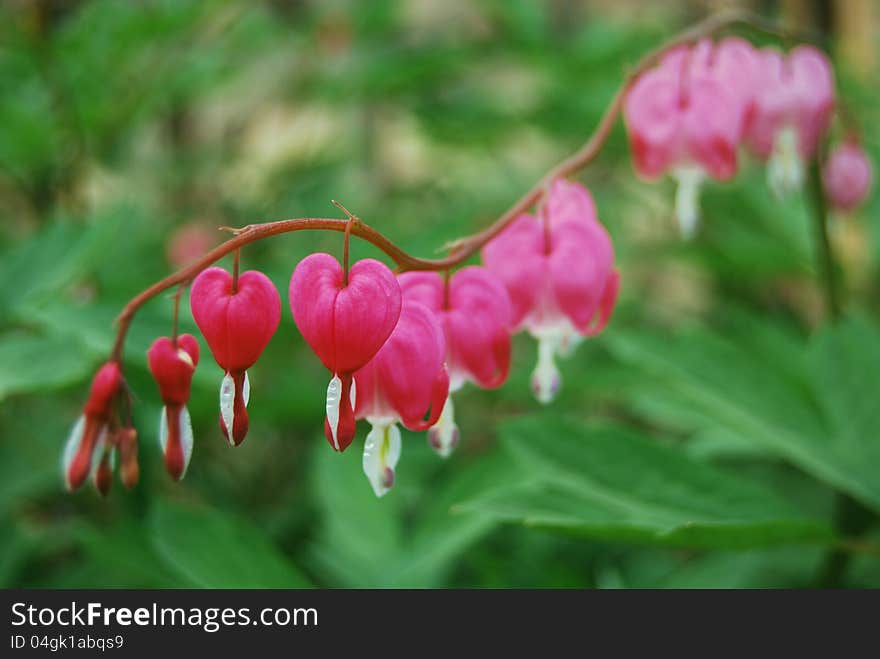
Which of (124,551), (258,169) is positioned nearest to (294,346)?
(124,551)

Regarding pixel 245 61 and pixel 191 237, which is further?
pixel 191 237

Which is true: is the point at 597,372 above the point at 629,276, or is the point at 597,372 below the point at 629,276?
below

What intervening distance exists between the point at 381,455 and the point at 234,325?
0.45 ft

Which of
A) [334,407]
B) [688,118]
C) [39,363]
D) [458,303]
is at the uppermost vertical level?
[688,118]

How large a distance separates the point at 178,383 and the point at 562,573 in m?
0.66

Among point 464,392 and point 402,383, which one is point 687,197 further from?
point 464,392

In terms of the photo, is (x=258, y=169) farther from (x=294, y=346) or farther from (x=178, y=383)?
(x=178, y=383)

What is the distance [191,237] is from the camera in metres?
2.04

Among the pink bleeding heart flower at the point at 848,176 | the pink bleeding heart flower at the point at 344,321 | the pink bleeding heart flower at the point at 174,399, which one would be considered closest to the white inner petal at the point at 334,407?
the pink bleeding heart flower at the point at 344,321

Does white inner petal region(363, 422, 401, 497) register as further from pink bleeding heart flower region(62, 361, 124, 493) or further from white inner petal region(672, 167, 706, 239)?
white inner petal region(672, 167, 706, 239)

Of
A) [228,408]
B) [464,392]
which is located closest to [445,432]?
[228,408]

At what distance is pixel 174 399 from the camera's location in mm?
603

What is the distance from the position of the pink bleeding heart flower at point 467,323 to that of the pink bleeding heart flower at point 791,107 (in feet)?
1.47

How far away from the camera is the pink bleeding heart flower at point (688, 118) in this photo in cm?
86
